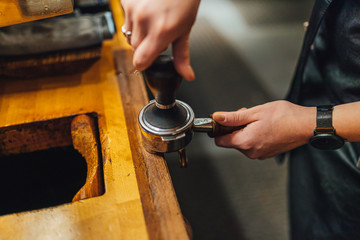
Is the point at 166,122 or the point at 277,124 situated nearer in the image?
the point at 166,122

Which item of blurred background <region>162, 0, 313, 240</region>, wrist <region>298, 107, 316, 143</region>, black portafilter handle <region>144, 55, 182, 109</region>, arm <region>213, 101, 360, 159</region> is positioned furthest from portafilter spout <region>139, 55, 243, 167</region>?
blurred background <region>162, 0, 313, 240</region>

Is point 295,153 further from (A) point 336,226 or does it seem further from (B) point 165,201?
(B) point 165,201

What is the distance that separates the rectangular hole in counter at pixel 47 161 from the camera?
2.49 feet

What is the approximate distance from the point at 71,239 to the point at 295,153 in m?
0.93

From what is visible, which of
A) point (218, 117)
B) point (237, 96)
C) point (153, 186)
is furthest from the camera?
point (237, 96)

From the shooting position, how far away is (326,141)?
0.78m

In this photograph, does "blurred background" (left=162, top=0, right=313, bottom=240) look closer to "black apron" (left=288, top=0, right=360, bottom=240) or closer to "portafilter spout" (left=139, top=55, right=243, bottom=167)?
"black apron" (left=288, top=0, right=360, bottom=240)

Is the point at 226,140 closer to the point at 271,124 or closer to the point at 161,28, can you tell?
the point at 271,124

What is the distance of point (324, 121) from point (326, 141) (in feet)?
0.20

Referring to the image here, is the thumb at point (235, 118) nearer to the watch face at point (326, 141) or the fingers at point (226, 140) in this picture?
the fingers at point (226, 140)

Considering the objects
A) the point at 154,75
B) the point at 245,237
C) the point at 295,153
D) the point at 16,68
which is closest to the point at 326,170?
the point at 295,153

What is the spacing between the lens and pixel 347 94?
35.3 inches

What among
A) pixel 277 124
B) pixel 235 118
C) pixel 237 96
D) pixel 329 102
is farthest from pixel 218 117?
pixel 237 96

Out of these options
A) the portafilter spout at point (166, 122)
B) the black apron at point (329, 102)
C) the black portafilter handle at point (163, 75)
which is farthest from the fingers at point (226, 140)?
the black apron at point (329, 102)
